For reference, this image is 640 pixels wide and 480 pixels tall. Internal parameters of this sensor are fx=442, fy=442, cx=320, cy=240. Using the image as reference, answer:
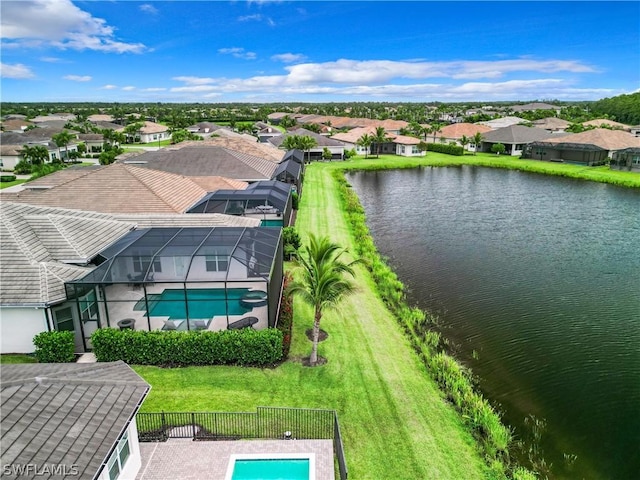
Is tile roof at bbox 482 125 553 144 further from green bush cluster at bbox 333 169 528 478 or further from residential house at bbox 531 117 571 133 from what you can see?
green bush cluster at bbox 333 169 528 478

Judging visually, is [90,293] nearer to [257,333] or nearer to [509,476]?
[257,333]

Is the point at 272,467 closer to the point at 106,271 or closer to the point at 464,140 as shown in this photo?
the point at 106,271

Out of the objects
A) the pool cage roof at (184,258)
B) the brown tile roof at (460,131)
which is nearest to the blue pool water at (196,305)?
the pool cage roof at (184,258)

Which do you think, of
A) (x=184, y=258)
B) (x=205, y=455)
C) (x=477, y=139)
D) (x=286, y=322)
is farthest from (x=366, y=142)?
(x=205, y=455)

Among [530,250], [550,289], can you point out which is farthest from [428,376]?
[530,250]

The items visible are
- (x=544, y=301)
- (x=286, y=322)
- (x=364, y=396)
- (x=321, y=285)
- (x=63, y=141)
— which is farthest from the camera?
(x=63, y=141)

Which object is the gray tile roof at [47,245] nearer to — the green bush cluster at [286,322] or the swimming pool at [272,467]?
the green bush cluster at [286,322]
